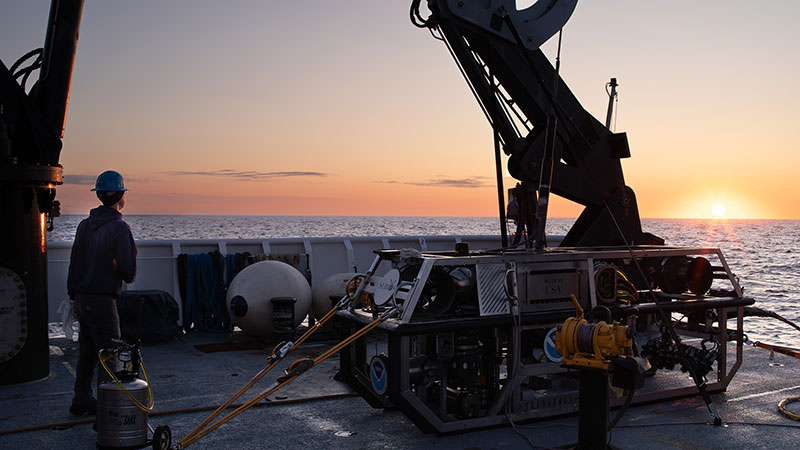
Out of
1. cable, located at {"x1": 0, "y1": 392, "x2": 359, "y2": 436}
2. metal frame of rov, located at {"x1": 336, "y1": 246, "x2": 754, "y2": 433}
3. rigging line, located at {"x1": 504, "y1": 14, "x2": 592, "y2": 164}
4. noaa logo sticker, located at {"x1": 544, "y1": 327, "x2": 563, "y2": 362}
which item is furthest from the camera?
rigging line, located at {"x1": 504, "y1": 14, "x2": 592, "y2": 164}

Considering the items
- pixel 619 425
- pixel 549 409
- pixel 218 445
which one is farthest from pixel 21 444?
pixel 619 425

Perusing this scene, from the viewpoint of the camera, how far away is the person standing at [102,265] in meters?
6.44

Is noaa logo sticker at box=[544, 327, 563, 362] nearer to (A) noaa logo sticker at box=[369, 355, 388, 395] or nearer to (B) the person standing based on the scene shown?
(A) noaa logo sticker at box=[369, 355, 388, 395]

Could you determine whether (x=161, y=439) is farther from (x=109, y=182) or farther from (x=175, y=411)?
(x=109, y=182)

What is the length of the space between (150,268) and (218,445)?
6.76 m

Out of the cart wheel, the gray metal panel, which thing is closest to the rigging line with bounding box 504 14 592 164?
the gray metal panel

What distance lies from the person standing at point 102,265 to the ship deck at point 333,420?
880 mm

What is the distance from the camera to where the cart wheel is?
5277mm

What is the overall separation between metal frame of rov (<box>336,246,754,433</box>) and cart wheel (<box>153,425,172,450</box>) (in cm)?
177

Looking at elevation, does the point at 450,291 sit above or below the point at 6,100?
below

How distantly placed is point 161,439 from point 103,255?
1.93 metres

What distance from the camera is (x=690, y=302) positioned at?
7.48 metres

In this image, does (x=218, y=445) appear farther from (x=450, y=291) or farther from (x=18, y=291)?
(x=18, y=291)

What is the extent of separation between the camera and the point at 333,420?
22.1 ft
